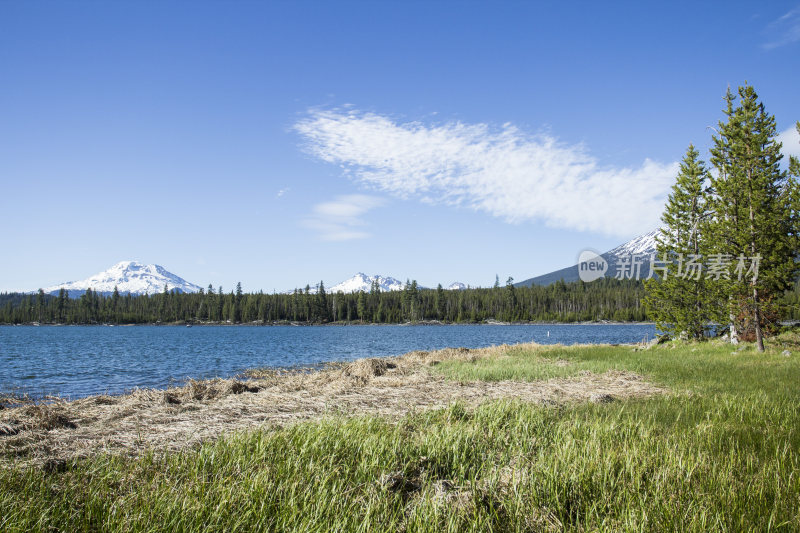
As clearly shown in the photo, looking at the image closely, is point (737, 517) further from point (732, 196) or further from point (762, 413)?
point (732, 196)

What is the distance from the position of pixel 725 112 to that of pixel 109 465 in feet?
126

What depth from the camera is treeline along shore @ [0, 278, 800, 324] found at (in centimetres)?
16862

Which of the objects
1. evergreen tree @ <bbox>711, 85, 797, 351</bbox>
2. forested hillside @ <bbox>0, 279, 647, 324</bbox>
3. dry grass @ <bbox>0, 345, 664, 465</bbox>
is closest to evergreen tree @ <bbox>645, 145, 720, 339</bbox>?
evergreen tree @ <bbox>711, 85, 797, 351</bbox>

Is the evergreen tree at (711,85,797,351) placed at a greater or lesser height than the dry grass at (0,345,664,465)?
greater

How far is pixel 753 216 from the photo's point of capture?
26891mm

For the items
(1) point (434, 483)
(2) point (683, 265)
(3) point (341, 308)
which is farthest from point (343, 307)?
(1) point (434, 483)

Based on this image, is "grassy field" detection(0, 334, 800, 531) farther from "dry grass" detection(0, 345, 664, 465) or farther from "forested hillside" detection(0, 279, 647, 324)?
"forested hillside" detection(0, 279, 647, 324)

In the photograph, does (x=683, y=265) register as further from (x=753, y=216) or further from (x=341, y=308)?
(x=341, y=308)

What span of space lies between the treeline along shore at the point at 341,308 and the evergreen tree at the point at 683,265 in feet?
441

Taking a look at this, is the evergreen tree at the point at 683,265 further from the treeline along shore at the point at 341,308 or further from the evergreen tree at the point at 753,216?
the treeline along shore at the point at 341,308

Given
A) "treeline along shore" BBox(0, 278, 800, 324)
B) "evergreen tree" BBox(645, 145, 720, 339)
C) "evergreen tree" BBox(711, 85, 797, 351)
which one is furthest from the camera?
"treeline along shore" BBox(0, 278, 800, 324)

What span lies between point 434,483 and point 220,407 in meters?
6.67

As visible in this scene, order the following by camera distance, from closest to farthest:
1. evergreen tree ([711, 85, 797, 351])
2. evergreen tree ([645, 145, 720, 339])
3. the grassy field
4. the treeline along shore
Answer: the grassy field < evergreen tree ([711, 85, 797, 351]) < evergreen tree ([645, 145, 720, 339]) < the treeline along shore

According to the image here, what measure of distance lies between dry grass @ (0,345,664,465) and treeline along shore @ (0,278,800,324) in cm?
15543
